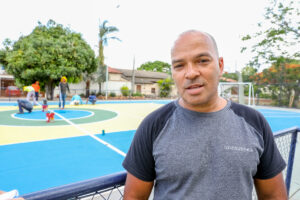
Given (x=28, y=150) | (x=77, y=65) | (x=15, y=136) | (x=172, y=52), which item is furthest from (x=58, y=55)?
(x=172, y=52)

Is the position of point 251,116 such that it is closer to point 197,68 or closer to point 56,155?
point 197,68

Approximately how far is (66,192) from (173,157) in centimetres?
61

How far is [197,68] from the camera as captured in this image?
1.30m

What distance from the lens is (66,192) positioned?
992mm

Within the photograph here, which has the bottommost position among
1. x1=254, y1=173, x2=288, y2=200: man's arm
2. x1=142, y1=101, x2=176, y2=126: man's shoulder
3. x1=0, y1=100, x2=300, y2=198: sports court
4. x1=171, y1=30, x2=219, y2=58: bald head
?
x1=0, y1=100, x2=300, y2=198: sports court

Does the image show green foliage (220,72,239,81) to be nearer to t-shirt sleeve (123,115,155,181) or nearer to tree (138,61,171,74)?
tree (138,61,171,74)

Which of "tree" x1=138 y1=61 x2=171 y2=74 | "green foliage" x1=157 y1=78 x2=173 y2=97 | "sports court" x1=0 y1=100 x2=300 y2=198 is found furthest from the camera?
"tree" x1=138 y1=61 x2=171 y2=74

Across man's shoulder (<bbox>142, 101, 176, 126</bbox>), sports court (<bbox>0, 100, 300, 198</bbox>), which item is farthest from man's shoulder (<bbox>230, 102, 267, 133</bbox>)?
sports court (<bbox>0, 100, 300, 198</bbox>)

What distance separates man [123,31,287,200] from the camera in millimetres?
1176

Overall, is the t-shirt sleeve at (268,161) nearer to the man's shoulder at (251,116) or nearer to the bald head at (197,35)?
the man's shoulder at (251,116)

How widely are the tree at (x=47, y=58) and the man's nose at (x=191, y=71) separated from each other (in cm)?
2165

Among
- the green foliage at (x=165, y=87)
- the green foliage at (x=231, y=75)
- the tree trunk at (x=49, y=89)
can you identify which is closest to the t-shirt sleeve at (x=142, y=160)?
the tree trunk at (x=49, y=89)

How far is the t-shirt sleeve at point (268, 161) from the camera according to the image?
1299mm

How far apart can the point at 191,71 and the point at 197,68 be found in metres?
0.05
